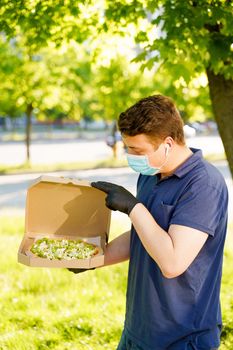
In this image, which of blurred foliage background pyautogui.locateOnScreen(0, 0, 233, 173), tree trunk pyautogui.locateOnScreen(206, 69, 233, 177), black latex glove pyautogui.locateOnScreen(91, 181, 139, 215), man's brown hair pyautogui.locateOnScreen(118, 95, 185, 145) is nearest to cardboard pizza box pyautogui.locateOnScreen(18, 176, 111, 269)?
black latex glove pyautogui.locateOnScreen(91, 181, 139, 215)

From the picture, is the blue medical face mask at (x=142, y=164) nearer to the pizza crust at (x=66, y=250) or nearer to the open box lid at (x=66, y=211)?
the open box lid at (x=66, y=211)

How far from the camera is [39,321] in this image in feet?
15.2

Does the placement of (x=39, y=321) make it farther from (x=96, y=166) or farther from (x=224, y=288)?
(x=96, y=166)

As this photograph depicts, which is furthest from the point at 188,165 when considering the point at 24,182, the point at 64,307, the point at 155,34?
the point at 24,182

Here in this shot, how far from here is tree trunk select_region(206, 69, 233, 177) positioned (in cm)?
415

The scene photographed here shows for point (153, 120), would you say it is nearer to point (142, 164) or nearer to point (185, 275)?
point (142, 164)

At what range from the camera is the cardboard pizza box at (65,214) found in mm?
2439

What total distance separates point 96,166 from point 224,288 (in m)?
14.5

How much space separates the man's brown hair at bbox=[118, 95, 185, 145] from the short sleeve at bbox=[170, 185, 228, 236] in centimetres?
21

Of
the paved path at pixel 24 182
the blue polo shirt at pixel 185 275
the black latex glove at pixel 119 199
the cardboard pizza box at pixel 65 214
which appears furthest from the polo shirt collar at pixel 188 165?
the paved path at pixel 24 182

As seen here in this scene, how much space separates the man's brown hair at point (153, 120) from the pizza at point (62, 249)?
64 cm

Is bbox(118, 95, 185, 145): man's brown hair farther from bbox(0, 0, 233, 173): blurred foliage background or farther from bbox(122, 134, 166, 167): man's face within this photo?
bbox(0, 0, 233, 173): blurred foliage background

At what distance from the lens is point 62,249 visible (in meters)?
2.38

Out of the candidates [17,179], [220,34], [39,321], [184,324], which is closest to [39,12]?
[220,34]
